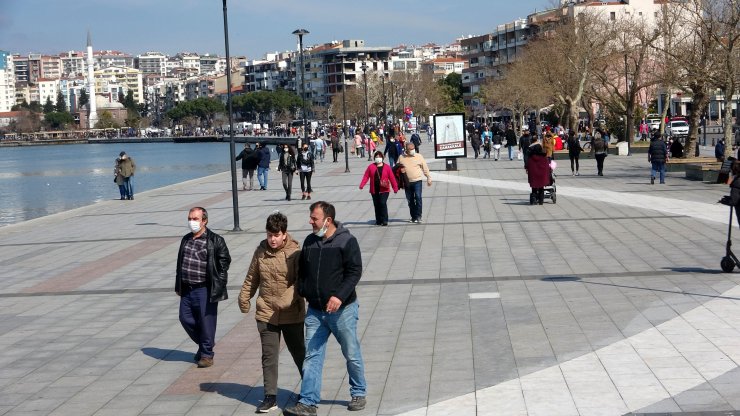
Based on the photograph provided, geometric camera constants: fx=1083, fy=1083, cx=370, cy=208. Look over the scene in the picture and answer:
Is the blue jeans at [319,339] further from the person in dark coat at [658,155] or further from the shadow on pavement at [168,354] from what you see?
the person in dark coat at [658,155]

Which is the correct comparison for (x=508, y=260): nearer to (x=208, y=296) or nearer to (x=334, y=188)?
(x=208, y=296)

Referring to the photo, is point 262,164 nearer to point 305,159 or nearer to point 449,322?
point 305,159

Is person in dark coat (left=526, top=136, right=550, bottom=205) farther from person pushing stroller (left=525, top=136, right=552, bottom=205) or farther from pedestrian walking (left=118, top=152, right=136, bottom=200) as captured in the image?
pedestrian walking (left=118, top=152, right=136, bottom=200)

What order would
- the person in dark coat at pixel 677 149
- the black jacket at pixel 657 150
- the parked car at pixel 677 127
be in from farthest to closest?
the parked car at pixel 677 127 → the person in dark coat at pixel 677 149 → the black jacket at pixel 657 150

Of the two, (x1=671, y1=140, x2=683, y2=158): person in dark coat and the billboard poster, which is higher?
the billboard poster

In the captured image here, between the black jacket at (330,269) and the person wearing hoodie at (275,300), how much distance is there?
0.27m

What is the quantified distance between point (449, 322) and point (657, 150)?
17.5 m

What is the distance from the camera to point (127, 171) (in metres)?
31.2

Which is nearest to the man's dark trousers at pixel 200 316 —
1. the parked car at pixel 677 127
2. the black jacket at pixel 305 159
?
the black jacket at pixel 305 159

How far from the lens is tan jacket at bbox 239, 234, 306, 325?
757cm

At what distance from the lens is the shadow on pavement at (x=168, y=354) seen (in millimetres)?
9633

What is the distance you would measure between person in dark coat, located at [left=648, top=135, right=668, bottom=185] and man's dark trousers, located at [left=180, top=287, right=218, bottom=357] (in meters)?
19.5

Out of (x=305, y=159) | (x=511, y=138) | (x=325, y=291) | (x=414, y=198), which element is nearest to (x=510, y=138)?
(x=511, y=138)

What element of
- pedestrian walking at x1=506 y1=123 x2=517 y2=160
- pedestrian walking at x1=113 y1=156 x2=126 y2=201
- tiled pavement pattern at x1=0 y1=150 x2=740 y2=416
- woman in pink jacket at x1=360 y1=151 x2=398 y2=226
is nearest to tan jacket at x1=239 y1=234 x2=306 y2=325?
tiled pavement pattern at x1=0 y1=150 x2=740 y2=416
